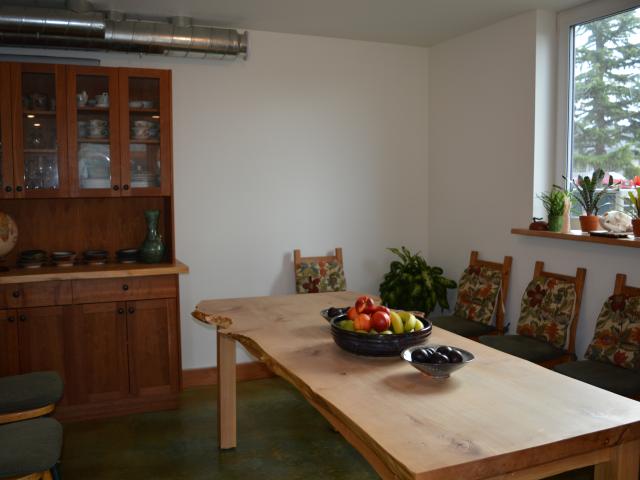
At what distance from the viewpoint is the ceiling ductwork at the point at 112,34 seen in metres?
3.52

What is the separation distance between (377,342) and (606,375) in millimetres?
1487

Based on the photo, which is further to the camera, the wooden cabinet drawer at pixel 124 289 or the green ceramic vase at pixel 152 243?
the green ceramic vase at pixel 152 243

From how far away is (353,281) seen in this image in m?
4.90

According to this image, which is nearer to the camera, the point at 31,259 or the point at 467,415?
the point at 467,415

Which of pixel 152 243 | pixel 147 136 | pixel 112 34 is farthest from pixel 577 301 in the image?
pixel 112 34

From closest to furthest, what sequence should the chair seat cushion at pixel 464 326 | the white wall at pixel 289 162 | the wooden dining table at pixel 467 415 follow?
the wooden dining table at pixel 467 415 → the chair seat cushion at pixel 464 326 → the white wall at pixel 289 162

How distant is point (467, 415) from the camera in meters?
1.67

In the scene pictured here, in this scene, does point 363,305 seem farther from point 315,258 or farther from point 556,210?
point 315,258

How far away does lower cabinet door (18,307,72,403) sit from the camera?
11.6 ft

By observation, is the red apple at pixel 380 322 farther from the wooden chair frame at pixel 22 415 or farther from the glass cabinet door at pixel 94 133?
the glass cabinet door at pixel 94 133

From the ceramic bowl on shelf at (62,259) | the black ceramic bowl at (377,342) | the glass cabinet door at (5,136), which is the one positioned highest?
the glass cabinet door at (5,136)

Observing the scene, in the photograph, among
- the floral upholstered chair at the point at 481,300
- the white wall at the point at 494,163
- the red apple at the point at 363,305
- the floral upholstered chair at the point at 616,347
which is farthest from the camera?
the floral upholstered chair at the point at 481,300

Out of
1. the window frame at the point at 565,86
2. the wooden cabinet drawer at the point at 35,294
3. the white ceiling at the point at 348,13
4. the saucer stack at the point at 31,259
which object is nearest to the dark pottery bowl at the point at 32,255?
the saucer stack at the point at 31,259

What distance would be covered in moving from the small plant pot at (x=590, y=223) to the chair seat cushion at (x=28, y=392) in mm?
2997
